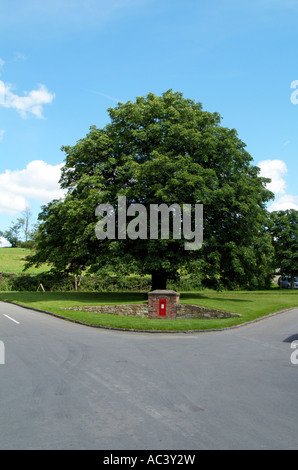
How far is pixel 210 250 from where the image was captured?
26094 millimetres

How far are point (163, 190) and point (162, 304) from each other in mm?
7183

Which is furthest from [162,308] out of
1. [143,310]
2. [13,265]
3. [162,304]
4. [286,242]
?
[13,265]

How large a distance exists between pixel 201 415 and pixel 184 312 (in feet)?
52.7

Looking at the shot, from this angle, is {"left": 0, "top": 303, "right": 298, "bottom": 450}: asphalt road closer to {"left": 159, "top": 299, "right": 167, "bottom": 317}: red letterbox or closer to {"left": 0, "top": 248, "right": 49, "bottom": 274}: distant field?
{"left": 159, "top": 299, "right": 167, "bottom": 317}: red letterbox

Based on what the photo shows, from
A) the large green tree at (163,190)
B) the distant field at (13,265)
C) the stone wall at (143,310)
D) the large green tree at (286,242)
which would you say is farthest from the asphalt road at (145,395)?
the large green tree at (286,242)

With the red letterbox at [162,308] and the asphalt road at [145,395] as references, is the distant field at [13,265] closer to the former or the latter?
the red letterbox at [162,308]

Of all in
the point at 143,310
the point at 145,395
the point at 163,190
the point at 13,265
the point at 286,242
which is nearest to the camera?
the point at 145,395

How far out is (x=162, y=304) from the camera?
20516 mm

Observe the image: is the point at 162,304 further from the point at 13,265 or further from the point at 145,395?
the point at 13,265

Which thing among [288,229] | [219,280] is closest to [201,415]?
[219,280]

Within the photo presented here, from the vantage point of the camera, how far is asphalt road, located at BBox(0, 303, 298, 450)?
4.31 metres

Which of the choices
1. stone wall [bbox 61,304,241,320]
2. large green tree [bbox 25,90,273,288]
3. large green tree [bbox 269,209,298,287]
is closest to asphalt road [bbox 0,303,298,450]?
stone wall [bbox 61,304,241,320]

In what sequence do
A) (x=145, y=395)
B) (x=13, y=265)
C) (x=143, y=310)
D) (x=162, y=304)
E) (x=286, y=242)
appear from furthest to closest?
(x=13, y=265), (x=286, y=242), (x=143, y=310), (x=162, y=304), (x=145, y=395)
